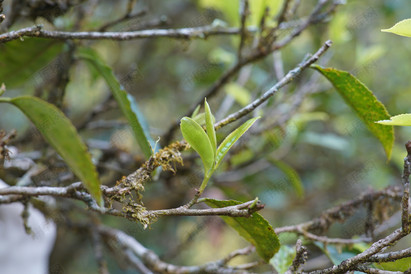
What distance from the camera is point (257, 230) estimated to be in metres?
0.56

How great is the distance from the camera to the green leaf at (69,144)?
0.40 metres

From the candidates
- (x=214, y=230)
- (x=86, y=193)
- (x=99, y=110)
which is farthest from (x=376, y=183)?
(x=86, y=193)

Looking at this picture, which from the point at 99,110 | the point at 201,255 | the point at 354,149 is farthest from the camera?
the point at 201,255

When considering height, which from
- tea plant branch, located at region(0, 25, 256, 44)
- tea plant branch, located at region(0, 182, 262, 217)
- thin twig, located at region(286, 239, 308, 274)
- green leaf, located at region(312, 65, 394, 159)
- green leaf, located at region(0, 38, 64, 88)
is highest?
tea plant branch, located at region(0, 25, 256, 44)

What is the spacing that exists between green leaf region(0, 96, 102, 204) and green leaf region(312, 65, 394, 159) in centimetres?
36

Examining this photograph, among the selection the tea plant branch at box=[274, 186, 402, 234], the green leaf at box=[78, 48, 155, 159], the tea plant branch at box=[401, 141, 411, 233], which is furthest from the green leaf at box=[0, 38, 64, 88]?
the tea plant branch at box=[401, 141, 411, 233]

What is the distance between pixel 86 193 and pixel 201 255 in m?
2.14

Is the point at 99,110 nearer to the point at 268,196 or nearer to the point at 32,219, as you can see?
the point at 32,219

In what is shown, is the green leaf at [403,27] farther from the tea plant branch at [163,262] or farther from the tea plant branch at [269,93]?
the tea plant branch at [163,262]

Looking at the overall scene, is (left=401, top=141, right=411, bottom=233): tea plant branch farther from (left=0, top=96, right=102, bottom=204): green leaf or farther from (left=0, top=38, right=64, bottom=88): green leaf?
(left=0, top=38, right=64, bottom=88): green leaf

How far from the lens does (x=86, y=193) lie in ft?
1.65

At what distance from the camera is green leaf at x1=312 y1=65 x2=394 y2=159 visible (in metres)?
0.60

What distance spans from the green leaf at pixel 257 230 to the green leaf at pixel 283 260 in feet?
0.09

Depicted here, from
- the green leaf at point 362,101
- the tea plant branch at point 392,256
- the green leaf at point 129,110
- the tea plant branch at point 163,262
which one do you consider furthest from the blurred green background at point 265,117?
the tea plant branch at point 392,256
